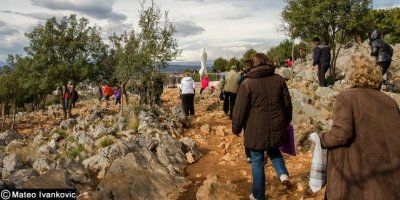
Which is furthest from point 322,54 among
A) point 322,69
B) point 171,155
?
point 171,155

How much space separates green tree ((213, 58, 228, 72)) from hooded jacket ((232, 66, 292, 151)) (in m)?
44.1

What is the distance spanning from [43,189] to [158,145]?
308 centimetres

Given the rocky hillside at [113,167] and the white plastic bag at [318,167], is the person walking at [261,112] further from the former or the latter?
the rocky hillside at [113,167]

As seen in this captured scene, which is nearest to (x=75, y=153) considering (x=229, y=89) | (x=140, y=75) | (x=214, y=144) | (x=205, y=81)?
(x=214, y=144)

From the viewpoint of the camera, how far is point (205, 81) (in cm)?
2136

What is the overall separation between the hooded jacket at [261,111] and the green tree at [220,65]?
44.1m

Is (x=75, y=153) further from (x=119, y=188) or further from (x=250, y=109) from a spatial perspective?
(x=250, y=109)

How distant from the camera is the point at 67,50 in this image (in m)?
29.4

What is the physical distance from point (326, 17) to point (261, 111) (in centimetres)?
1508

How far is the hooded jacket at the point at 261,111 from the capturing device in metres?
5.20

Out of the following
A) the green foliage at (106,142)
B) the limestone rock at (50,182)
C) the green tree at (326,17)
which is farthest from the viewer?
the green tree at (326,17)

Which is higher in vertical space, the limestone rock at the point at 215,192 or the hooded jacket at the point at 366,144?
the hooded jacket at the point at 366,144

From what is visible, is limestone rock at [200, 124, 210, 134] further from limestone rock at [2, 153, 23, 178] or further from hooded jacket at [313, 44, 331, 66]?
limestone rock at [2, 153, 23, 178]

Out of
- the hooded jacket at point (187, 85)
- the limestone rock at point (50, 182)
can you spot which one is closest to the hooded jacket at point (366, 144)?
the limestone rock at point (50, 182)
